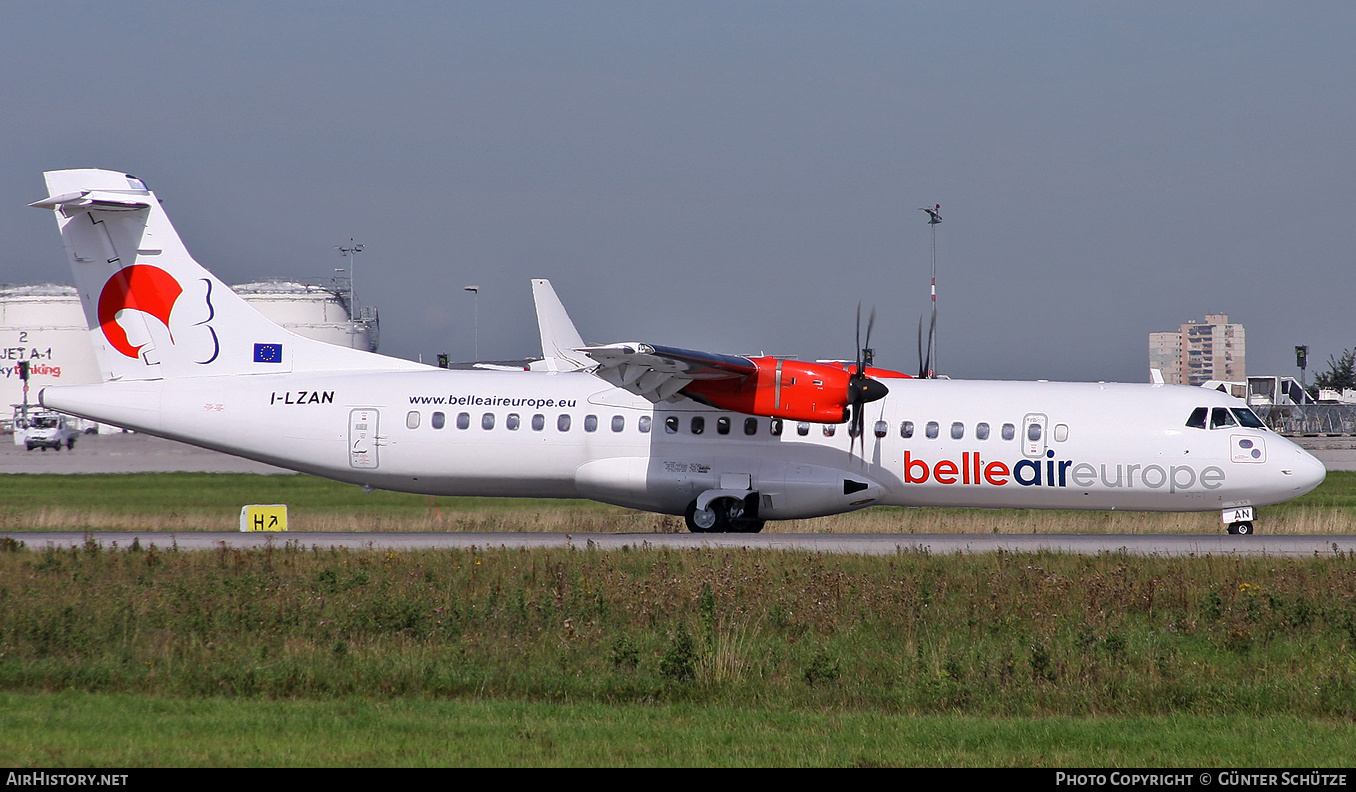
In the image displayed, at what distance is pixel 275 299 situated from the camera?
98312 millimetres

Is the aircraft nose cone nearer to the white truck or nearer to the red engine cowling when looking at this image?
the red engine cowling

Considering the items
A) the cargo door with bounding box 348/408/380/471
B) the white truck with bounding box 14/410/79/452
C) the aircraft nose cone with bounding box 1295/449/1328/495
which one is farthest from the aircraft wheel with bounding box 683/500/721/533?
the white truck with bounding box 14/410/79/452

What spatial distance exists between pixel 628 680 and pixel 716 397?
11326mm

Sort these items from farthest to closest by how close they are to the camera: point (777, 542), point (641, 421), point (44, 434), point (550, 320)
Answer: point (44, 434) < point (550, 320) < point (641, 421) < point (777, 542)

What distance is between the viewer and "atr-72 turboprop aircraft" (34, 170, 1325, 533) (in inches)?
893

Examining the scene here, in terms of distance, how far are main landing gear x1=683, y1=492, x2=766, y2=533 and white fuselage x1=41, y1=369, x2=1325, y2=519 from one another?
0.27m

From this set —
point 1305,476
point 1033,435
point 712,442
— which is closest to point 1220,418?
point 1305,476

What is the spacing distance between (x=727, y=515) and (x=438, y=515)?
1110 centimetres

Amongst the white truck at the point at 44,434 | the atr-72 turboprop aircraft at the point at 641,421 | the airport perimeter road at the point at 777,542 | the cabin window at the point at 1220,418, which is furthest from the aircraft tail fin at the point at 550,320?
the white truck at the point at 44,434

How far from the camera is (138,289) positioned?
24750 mm

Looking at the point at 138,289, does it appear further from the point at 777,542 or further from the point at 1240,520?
the point at 1240,520

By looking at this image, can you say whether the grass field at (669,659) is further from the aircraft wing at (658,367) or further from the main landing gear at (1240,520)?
the main landing gear at (1240,520)
